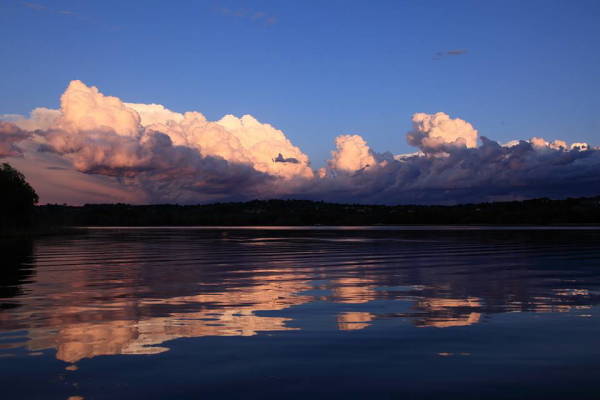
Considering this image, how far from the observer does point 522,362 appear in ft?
38.7

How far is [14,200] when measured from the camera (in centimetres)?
10850

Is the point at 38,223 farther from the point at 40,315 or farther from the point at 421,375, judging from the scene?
the point at 421,375

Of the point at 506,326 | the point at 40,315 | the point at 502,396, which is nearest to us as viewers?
the point at 502,396

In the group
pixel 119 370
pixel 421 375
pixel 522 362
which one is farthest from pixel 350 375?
pixel 119 370

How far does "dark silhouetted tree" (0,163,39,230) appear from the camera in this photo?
349 feet

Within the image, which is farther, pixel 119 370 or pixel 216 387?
pixel 119 370

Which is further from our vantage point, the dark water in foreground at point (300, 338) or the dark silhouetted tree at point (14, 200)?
the dark silhouetted tree at point (14, 200)

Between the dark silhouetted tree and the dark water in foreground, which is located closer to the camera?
the dark water in foreground

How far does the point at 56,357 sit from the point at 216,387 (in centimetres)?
451

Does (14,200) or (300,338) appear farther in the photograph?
(14,200)

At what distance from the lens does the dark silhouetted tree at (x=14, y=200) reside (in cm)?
10644

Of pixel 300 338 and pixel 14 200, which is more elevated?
pixel 14 200

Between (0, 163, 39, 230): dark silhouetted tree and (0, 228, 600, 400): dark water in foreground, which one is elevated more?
(0, 163, 39, 230): dark silhouetted tree

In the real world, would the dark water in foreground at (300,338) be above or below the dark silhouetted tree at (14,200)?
below
